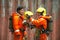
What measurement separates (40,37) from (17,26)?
303mm

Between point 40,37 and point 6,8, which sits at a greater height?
point 6,8

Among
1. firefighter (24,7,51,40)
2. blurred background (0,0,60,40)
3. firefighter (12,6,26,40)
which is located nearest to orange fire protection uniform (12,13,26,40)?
firefighter (12,6,26,40)

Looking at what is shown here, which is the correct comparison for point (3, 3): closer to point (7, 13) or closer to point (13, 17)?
point (7, 13)

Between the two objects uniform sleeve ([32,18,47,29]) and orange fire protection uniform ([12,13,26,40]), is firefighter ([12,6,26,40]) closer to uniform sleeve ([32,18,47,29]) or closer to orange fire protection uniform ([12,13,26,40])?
orange fire protection uniform ([12,13,26,40])

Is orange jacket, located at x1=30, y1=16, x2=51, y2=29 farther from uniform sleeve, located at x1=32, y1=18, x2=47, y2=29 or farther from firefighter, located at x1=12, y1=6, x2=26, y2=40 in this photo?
firefighter, located at x1=12, y1=6, x2=26, y2=40

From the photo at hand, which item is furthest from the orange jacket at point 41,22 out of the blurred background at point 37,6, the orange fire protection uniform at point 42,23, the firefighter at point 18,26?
the blurred background at point 37,6

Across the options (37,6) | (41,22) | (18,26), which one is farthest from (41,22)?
(37,6)

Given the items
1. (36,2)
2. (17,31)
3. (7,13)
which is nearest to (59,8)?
(36,2)

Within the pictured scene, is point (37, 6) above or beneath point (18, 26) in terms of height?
above

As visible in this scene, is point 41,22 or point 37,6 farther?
point 37,6

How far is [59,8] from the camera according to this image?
414 centimetres

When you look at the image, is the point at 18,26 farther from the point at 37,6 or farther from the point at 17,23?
the point at 37,6

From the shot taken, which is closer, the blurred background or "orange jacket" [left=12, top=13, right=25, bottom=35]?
"orange jacket" [left=12, top=13, right=25, bottom=35]

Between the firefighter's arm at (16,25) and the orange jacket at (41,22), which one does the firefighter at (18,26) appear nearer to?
the firefighter's arm at (16,25)
